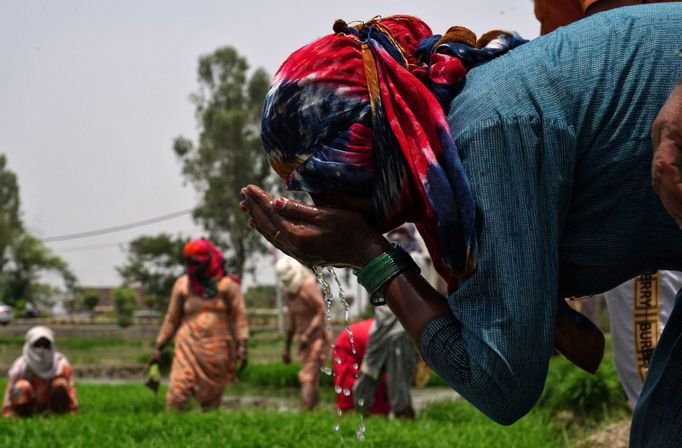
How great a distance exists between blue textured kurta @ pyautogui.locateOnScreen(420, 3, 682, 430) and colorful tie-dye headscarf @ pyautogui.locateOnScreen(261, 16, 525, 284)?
44 millimetres

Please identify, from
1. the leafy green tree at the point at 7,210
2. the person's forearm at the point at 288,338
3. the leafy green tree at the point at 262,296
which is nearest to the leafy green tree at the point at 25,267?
the leafy green tree at the point at 7,210

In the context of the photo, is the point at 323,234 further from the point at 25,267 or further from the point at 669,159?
the point at 25,267

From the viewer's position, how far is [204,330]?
392 inches

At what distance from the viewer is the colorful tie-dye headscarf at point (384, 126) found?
1819 millimetres

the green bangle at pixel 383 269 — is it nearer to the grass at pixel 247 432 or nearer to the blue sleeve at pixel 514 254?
the blue sleeve at pixel 514 254

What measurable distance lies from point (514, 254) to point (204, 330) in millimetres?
8404

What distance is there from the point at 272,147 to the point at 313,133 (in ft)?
0.43

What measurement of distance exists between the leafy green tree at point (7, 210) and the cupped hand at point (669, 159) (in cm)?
6029

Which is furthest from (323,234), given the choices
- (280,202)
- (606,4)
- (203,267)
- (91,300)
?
(91,300)

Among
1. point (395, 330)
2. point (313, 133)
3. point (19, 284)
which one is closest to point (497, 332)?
point (313, 133)

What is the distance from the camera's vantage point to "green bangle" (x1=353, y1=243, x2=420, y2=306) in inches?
75.2

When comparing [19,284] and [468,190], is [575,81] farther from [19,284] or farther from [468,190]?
[19,284]

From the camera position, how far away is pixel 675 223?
5.95 ft

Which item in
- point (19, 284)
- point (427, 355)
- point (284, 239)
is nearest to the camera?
point (427, 355)
